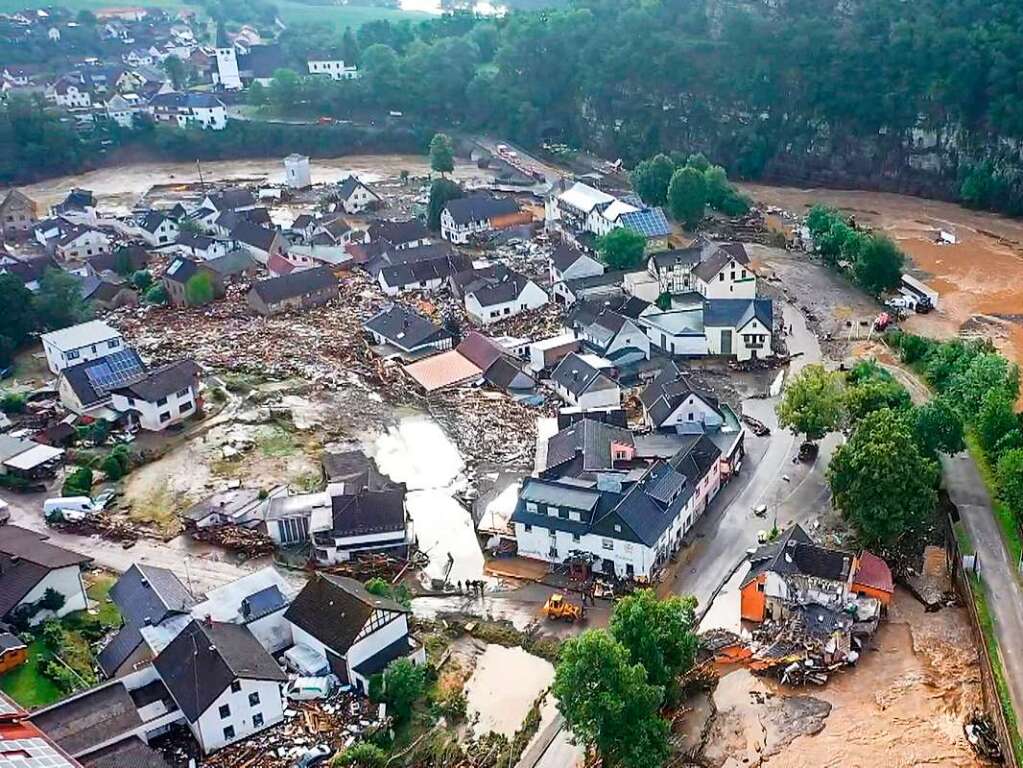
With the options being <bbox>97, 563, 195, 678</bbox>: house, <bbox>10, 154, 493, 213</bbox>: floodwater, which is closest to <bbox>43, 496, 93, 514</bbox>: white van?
<bbox>97, 563, 195, 678</bbox>: house

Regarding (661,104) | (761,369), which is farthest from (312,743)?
(661,104)

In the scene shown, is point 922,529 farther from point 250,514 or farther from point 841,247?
point 841,247

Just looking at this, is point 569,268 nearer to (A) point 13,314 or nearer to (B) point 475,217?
(B) point 475,217

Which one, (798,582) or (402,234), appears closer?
(798,582)

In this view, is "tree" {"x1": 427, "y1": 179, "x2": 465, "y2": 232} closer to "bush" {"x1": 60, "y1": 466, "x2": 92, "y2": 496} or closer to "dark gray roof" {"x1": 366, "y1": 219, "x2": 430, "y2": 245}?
"dark gray roof" {"x1": 366, "y1": 219, "x2": 430, "y2": 245}

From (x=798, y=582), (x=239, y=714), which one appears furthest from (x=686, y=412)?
(x=239, y=714)

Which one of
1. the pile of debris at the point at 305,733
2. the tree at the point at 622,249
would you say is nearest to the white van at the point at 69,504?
the pile of debris at the point at 305,733
